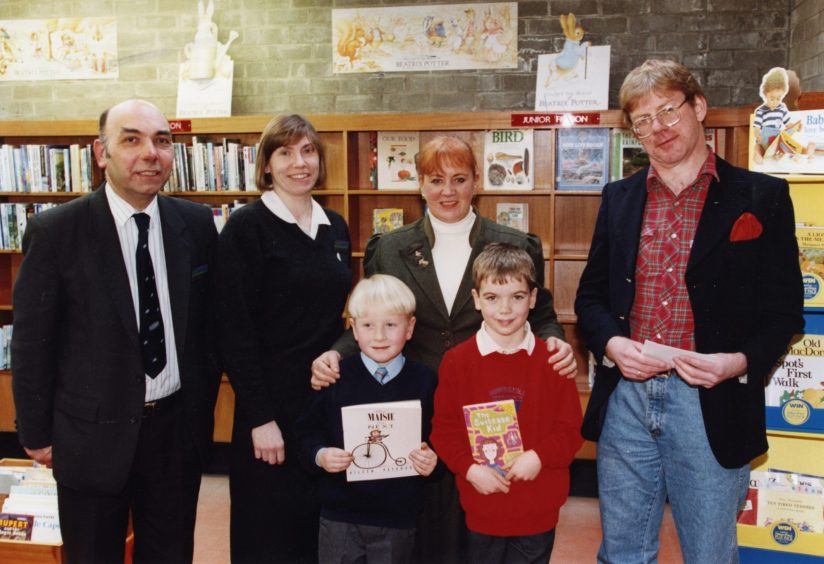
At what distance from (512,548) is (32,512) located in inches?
75.2

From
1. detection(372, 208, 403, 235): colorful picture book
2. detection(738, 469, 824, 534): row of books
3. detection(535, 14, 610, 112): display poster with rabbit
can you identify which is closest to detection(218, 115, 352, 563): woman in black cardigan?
detection(738, 469, 824, 534): row of books

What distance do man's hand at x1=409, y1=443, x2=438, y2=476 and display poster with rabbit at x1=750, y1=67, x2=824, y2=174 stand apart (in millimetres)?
1643

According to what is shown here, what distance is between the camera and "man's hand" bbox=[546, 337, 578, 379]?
1.83m

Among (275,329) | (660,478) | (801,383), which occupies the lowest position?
(660,478)

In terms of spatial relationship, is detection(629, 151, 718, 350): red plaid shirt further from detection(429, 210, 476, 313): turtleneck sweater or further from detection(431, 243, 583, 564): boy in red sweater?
detection(429, 210, 476, 313): turtleneck sweater

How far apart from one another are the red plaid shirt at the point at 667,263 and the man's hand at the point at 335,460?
2.93 ft

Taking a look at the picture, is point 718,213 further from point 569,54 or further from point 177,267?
point 569,54

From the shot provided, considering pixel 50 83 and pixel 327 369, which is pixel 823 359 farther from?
pixel 50 83

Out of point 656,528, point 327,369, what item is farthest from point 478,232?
point 656,528

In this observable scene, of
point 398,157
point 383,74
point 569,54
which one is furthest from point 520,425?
point 383,74

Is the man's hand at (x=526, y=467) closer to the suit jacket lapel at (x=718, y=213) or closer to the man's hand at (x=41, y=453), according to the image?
the suit jacket lapel at (x=718, y=213)

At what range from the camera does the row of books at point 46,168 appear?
4512 mm

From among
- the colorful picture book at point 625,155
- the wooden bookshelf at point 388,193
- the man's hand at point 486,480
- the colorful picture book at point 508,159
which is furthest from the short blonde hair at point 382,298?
the colorful picture book at point 625,155

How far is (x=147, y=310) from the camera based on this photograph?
6.29 feet
